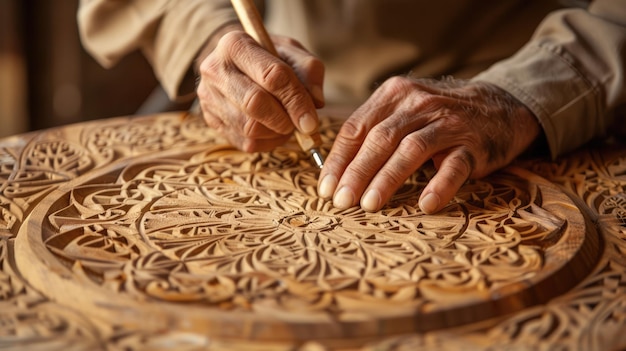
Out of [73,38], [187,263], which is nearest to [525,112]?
[187,263]

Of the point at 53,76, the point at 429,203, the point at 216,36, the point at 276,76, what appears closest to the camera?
the point at 429,203

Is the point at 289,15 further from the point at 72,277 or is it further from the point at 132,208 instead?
the point at 72,277

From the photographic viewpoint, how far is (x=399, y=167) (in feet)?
3.62

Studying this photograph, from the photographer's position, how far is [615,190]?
3.92ft

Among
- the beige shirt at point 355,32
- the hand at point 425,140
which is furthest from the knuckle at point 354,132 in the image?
the beige shirt at point 355,32

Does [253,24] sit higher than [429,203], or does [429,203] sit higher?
[253,24]

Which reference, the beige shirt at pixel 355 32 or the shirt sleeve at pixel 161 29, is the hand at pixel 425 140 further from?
the shirt sleeve at pixel 161 29

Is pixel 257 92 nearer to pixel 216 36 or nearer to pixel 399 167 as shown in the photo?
pixel 399 167

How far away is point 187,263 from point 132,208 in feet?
0.74

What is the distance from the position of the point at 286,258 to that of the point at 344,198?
0.20 metres

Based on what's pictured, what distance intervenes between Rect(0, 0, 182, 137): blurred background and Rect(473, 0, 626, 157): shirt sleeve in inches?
76.5

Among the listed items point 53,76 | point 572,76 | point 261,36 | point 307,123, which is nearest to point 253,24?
point 261,36

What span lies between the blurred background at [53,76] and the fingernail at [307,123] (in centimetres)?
191

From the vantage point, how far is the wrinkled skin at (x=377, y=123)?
43.6 inches
